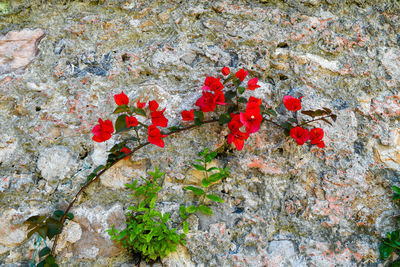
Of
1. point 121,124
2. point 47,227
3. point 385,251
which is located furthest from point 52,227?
Result: point 385,251

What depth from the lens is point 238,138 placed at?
138cm

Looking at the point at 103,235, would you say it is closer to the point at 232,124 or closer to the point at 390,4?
the point at 232,124

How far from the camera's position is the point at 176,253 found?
136cm

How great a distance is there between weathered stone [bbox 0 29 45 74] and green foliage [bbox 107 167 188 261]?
0.88 m

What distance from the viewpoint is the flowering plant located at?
130 cm

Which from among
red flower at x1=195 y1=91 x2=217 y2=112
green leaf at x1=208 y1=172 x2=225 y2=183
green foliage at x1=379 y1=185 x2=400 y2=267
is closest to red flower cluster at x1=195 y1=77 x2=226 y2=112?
red flower at x1=195 y1=91 x2=217 y2=112

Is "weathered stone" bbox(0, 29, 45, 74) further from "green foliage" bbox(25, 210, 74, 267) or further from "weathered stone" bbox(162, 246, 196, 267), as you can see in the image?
"weathered stone" bbox(162, 246, 196, 267)

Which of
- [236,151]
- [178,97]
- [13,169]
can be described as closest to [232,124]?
[236,151]

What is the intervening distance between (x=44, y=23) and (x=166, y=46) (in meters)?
0.69

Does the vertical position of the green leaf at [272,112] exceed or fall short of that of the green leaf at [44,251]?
it exceeds it

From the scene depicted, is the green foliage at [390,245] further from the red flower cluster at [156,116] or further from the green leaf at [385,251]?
the red flower cluster at [156,116]

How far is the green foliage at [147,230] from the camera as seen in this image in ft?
4.27

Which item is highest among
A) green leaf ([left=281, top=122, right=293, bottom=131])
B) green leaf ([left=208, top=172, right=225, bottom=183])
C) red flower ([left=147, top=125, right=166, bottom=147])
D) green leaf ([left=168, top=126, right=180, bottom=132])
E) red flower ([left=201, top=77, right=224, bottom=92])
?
red flower ([left=201, top=77, right=224, bottom=92])

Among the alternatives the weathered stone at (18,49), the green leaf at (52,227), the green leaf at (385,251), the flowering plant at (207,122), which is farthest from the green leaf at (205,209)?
the weathered stone at (18,49)
